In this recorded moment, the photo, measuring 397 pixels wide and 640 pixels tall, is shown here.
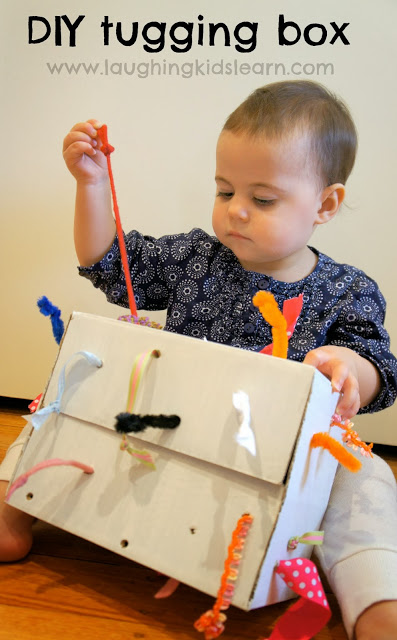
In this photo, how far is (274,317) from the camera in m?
0.52

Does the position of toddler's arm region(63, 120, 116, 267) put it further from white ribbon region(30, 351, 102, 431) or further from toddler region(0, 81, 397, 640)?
white ribbon region(30, 351, 102, 431)

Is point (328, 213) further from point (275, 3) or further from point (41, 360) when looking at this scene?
point (41, 360)

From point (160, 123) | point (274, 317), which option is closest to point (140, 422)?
point (274, 317)

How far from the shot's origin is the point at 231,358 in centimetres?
50

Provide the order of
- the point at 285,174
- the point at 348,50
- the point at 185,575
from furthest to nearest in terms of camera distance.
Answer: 1. the point at 348,50
2. the point at 285,174
3. the point at 185,575

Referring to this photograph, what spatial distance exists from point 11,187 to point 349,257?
1.86 ft

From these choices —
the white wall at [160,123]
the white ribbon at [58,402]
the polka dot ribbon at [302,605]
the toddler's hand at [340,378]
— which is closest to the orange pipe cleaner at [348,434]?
the toddler's hand at [340,378]

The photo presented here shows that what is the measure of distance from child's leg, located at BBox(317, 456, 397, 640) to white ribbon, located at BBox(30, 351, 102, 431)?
0.28m

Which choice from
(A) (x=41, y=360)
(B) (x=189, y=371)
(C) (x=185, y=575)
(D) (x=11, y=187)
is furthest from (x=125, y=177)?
(C) (x=185, y=575)

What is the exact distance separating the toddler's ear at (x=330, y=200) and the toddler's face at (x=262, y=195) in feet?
0.07

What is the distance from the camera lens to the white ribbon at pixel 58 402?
56 centimetres

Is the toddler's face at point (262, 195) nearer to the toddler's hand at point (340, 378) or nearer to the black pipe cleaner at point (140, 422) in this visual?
the toddler's hand at point (340, 378)

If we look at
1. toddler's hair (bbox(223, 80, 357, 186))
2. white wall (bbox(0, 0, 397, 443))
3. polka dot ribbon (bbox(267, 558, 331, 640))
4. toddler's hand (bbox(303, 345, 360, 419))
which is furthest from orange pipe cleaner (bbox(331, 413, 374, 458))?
white wall (bbox(0, 0, 397, 443))

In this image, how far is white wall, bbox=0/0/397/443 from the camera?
0.93m
